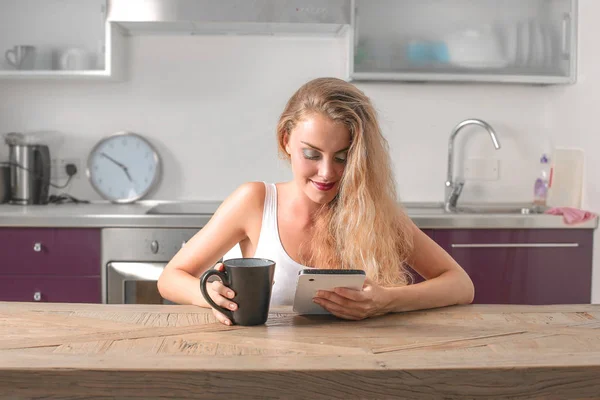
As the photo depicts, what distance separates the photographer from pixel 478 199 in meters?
3.67

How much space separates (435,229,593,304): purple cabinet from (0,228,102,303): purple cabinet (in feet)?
4.52

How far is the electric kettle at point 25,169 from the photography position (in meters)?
3.41

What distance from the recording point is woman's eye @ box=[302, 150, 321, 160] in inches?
69.7

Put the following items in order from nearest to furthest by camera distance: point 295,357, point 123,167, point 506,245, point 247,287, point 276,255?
1. point 295,357
2. point 247,287
3. point 276,255
4. point 506,245
5. point 123,167

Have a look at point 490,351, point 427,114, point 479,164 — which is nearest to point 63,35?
point 427,114

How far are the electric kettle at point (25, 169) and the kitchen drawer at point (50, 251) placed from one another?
43cm

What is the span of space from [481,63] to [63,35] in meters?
1.78

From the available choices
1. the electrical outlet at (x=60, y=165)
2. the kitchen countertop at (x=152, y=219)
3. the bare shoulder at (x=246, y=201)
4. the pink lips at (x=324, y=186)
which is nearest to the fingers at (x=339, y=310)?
the pink lips at (x=324, y=186)

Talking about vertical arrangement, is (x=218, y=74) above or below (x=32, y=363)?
above

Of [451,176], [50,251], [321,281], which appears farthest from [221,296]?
[451,176]

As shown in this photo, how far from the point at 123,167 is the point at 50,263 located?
682 mm

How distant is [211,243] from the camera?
1.90m

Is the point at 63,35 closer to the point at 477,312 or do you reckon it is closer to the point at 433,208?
the point at 433,208

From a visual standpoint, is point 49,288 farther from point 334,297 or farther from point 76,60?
point 334,297
